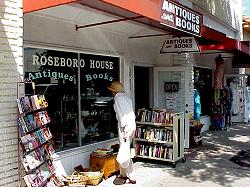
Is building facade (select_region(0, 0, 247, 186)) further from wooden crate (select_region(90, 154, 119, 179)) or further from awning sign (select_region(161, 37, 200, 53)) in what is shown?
wooden crate (select_region(90, 154, 119, 179))

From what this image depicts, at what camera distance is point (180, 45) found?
9.43 metres

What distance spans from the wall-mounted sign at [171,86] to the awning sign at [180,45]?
4.62ft

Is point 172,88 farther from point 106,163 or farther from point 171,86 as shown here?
point 106,163

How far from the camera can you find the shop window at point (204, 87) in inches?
546

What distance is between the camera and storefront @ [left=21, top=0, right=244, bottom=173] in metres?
6.55

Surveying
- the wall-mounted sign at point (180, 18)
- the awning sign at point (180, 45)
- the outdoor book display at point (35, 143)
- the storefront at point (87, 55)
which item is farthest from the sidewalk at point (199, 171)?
the wall-mounted sign at point (180, 18)

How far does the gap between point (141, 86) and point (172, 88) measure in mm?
895

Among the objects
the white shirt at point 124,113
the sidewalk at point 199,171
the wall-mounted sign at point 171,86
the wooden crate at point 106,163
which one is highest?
the wall-mounted sign at point 171,86

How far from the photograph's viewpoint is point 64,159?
7.12m

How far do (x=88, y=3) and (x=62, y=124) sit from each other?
2405 millimetres

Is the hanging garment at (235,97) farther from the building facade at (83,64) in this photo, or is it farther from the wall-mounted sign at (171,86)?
the wall-mounted sign at (171,86)

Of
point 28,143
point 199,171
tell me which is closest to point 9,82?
point 28,143

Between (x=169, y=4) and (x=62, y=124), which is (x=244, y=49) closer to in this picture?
(x=169, y=4)

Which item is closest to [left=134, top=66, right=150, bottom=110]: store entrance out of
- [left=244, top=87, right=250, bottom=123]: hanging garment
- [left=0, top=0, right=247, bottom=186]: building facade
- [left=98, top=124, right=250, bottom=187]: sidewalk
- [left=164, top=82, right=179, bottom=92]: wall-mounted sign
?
[left=0, top=0, right=247, bottom=186]: building facade
